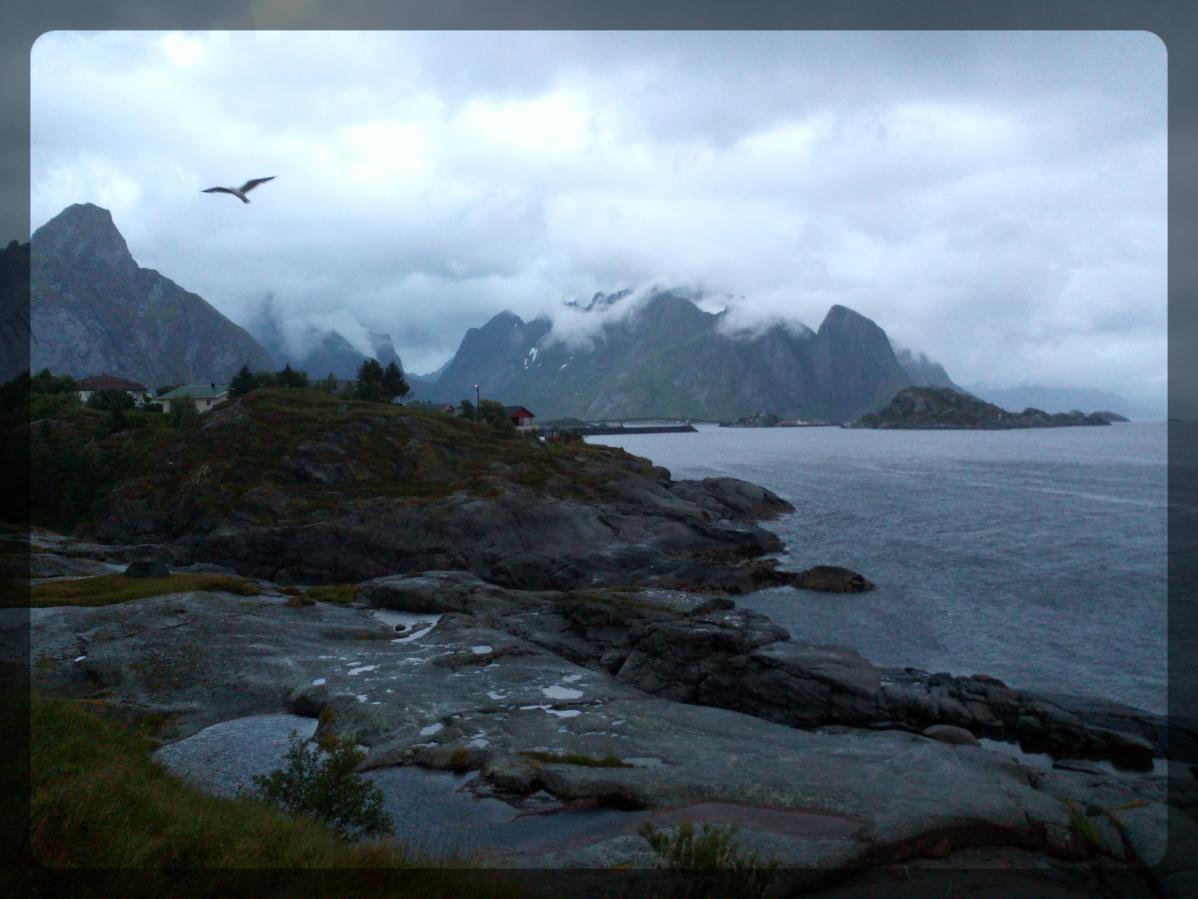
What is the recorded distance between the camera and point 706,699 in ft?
114

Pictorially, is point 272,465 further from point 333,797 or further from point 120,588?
point 333,797

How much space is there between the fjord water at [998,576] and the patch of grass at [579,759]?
26.2 metres

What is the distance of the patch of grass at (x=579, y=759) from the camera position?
20594 mm

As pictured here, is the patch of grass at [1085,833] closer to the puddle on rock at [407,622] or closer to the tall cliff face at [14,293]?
the tall cliff face at [14,293]

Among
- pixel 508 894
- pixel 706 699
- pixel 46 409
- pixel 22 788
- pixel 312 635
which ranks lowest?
pixel 706 699

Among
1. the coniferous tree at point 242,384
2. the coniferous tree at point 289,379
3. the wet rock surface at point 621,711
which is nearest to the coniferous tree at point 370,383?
the coniferous tree at point 289,379

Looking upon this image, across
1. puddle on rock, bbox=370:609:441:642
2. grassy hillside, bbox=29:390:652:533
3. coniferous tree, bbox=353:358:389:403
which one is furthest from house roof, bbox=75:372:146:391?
puddle on rock, bbox=370:609:441:642

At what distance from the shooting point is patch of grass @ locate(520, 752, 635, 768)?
67.6ft

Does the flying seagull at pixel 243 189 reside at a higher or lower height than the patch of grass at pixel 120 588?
higher

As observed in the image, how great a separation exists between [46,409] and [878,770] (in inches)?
4349

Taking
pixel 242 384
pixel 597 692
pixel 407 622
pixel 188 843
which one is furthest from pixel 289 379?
pixel 188 843

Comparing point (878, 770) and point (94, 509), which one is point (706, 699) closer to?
point (878, 770)

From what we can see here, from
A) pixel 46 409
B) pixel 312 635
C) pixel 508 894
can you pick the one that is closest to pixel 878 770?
pixel 508 894

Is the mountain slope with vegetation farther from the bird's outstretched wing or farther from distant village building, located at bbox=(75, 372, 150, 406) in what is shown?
the bird's outstretched wing
